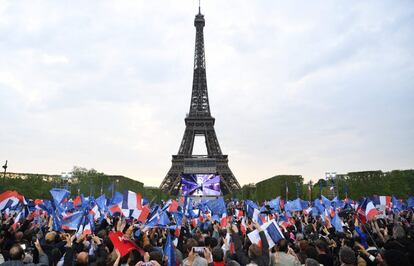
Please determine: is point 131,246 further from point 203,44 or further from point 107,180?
point 203,44

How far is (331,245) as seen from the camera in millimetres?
7098

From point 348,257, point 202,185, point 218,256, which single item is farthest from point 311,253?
point 202,185

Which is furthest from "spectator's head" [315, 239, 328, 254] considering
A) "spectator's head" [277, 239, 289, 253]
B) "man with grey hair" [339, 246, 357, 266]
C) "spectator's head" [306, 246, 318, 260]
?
"man with grey hair" [339, 246, 357, 266]

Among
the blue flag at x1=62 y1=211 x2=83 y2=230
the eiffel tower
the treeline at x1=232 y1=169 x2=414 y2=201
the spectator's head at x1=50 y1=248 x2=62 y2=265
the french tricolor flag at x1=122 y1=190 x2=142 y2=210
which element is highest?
the eiffel tower

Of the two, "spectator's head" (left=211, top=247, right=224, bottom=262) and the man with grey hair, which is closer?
the man with grey hair

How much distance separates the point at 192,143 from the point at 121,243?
6454cm

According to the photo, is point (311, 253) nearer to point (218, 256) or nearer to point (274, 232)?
point (274, 232)

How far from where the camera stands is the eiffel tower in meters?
66.3

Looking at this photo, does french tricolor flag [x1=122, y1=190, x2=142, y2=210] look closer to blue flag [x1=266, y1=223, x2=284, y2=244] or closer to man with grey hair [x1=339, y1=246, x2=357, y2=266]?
blue flag [x1=266, y1=223, x2=284, y2=244]

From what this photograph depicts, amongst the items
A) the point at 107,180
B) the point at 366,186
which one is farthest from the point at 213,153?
the point at 366,186

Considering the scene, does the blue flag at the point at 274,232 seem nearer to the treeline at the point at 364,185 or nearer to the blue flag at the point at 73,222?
the blue flag at the point at 73,222

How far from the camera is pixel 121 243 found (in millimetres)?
4797

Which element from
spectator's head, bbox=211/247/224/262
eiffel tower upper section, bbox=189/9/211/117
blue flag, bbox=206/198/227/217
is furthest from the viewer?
eiffel tower upper section, bbox=189/9/211/117

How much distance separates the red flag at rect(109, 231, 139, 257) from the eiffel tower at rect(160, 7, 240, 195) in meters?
59.5
